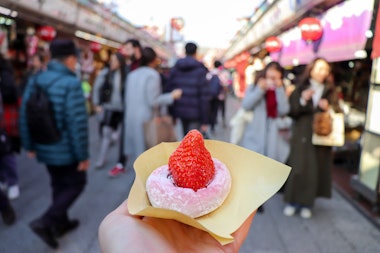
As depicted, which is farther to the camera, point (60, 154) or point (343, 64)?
point (343, 64)

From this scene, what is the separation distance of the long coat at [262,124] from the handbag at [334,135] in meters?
0.44

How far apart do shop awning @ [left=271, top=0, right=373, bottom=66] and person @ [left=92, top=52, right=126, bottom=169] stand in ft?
10.0

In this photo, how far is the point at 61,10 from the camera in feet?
25.4

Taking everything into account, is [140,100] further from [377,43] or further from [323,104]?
[377,43]

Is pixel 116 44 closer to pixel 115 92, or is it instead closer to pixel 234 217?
pixel 115 92

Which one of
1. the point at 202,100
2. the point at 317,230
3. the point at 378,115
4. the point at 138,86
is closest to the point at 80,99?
the point at 138,86

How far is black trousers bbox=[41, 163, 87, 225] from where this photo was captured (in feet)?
9.76

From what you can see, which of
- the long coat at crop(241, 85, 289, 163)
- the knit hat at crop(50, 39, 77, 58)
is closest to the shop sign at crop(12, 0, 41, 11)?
the knit hat at crop(50, 39, 77, 58)

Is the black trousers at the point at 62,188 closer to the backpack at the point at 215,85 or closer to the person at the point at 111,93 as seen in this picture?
the person at the point at 111,93

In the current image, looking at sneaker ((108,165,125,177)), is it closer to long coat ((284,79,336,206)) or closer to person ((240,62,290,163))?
person ((240,62,290,163))

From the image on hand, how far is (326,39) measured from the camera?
5.20 meters

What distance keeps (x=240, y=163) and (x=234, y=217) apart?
0.78ft

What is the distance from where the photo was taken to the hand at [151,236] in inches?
37.1

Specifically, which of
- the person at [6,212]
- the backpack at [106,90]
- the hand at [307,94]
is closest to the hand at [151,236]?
the hand at [307,94]
